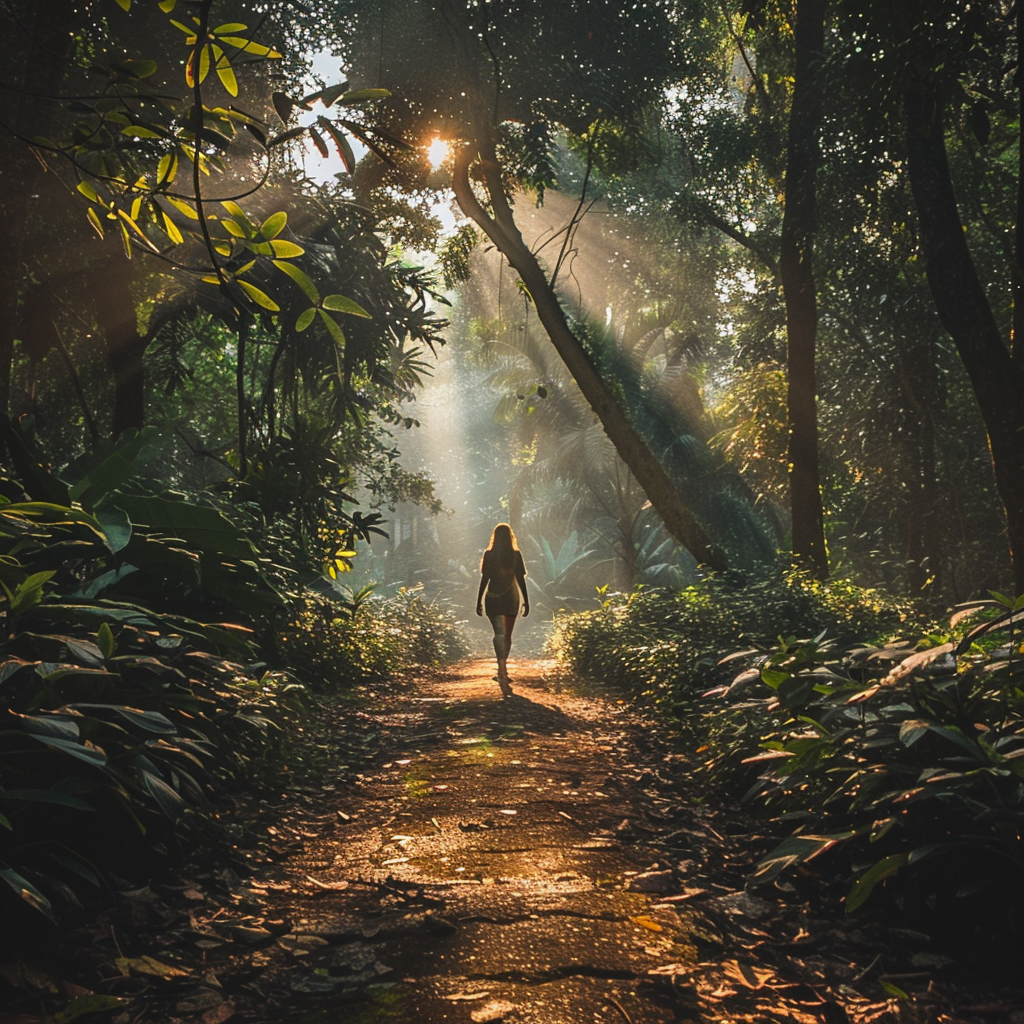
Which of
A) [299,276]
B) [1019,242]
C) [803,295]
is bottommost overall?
[299,276]

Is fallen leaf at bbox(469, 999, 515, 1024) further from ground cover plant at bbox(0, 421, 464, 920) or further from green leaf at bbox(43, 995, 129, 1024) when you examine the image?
ground cover plant at bbox(0, 421, 464, 920)

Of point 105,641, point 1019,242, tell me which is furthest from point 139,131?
point 1019,242

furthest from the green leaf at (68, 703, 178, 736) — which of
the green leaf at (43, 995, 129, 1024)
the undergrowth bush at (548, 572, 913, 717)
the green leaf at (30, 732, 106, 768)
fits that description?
the undergrowth bush at (548, 572, 913, 717)

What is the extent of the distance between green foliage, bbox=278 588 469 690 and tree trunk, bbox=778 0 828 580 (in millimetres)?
A: 5564

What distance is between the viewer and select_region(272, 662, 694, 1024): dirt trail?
7.41 ft

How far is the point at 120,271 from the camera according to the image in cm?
952

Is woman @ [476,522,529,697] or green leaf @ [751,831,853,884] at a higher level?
woman @ [476,522,529,697]

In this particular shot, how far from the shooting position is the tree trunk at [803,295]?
420 inches

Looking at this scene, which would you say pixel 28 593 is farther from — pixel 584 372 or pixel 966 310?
pixel 584 372

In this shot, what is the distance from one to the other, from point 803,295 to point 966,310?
14.8 ft

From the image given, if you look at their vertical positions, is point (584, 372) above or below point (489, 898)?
above

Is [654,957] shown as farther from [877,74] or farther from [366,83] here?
[366,83]

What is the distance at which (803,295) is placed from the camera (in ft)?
36.9

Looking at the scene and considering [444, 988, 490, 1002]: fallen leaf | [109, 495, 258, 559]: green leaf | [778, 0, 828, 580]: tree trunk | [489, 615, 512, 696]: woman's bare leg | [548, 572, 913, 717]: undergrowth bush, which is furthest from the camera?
[778, 0, 828, 580]: tree trunk
